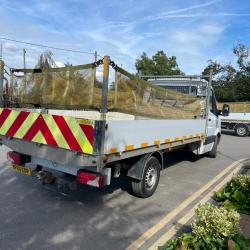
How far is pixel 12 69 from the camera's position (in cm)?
574

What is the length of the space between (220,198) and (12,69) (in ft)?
14.9

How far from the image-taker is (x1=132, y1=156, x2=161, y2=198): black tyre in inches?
211

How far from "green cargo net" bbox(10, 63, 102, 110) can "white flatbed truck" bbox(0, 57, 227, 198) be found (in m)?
0.28

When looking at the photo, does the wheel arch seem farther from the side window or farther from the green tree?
the green tree

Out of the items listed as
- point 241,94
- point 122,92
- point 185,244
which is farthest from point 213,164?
point 241,94

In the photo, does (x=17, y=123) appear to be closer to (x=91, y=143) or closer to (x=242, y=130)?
(x=91, y=143)

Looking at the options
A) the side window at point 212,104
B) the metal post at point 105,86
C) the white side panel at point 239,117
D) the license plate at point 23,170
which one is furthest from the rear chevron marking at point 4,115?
the white side panel at point 239,117

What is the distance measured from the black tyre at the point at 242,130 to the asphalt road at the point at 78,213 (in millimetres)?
13473

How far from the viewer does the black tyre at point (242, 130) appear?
19.3 m

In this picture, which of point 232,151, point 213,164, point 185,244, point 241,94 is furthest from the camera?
point 241,94

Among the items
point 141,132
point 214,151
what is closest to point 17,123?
point 141,132

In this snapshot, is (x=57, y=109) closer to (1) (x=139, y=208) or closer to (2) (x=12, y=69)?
(2) (x=12, y=69)

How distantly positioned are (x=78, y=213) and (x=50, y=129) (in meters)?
1.38

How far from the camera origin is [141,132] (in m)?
4.85
